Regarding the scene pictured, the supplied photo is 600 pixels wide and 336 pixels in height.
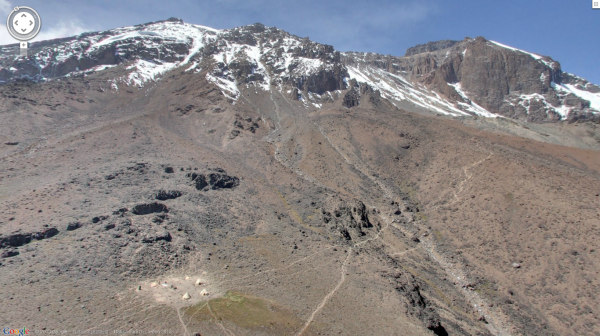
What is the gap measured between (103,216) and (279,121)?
2461 inches

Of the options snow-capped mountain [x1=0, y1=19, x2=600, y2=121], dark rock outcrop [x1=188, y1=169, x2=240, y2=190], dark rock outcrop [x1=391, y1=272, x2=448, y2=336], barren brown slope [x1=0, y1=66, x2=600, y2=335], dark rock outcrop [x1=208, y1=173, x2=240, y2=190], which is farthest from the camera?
snow-capped mountain [x1=0, y1=19, x2=600, y2=121]

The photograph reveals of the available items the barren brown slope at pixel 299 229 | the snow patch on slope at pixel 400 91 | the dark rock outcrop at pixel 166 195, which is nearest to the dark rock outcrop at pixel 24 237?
the barren brown slope at pixel 299 229

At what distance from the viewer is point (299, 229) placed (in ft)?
133

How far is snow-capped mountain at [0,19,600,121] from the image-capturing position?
12038 cm

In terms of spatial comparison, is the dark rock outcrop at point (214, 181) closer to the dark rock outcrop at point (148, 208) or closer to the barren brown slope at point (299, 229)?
the barren brown slope at point (299, 229)

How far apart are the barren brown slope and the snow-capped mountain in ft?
152

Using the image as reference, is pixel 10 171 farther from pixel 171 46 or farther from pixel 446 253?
pixel 171 46

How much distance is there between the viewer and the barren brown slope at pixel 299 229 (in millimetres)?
24688

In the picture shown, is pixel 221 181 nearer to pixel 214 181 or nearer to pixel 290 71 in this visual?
pixel 214 181

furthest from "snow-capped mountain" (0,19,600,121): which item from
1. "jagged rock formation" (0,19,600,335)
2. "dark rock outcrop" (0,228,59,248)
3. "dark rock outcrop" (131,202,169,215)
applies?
"dark rock outcrop" (0,228,59,248)

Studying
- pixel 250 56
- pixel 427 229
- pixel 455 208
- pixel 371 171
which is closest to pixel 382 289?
pixel 427 229

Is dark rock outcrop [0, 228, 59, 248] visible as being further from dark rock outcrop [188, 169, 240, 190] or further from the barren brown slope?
dark rock outcrop [188, 169, 240, 190]

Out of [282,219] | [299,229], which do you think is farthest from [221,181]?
[299,229]

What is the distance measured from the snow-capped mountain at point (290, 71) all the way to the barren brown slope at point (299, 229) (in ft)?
152
